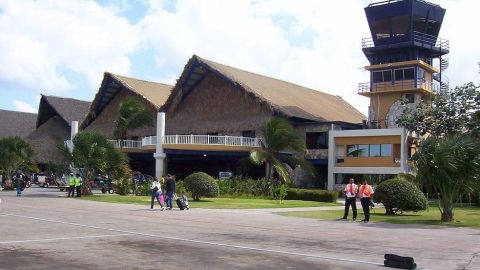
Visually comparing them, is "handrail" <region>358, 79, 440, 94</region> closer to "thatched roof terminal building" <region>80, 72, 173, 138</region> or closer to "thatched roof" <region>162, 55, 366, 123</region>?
"thatched roof" <region>162, 55, 366, 123</region>

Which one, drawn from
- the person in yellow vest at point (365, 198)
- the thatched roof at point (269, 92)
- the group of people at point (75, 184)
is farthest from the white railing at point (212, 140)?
the person in yellow vest at point (365, 198)

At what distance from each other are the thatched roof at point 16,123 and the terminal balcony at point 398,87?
3670 centimetres

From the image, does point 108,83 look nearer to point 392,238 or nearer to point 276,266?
point 392,238

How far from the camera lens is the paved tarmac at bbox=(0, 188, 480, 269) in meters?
9.83

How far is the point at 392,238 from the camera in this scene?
567 inches

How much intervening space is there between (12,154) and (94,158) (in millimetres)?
11999

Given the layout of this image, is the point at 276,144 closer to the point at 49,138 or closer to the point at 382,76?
the point at 382,76

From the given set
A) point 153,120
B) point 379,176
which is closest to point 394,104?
point 379,176

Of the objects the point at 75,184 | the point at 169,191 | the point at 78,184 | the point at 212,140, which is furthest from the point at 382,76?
the point at 169,191

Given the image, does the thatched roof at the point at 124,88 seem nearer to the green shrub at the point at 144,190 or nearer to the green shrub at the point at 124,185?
the green shrub at the point at 124,185

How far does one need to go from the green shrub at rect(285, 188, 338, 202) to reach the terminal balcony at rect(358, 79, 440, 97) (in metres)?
20.0

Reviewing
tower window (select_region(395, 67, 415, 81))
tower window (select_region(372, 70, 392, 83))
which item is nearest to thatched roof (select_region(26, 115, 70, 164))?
tower window (select_region(372, 70, 392, 83))

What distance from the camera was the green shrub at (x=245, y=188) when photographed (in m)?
34.6

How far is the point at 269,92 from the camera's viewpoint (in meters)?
45.7
